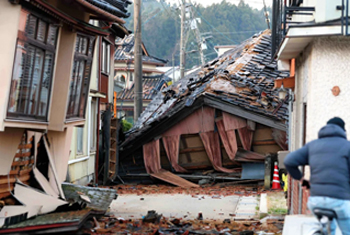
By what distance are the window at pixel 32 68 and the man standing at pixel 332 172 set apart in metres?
4.81

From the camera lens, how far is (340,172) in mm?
5484

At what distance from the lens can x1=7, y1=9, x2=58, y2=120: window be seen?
27.1ft

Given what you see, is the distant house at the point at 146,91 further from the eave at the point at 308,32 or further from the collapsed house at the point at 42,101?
the eave at the point at 308,32

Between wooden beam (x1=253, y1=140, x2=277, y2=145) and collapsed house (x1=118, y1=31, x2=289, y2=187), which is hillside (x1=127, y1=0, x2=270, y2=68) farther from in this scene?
wooden beam (x1=253, y1=140, x2=277, y2=145)

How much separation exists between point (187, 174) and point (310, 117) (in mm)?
12634

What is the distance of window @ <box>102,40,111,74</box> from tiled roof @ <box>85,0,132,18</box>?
8514 mm

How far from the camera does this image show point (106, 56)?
2097 cm

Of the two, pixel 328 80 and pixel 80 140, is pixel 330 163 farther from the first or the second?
pixel 80 140

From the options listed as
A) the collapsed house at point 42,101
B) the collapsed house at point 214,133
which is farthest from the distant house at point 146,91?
the collapsed house at point 42,101

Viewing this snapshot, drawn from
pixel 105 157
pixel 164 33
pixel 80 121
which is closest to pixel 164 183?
pixel 105 157

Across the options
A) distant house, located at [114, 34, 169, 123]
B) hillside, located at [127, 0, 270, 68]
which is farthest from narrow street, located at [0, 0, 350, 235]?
hillside, located at [127, 0, 270, 68]

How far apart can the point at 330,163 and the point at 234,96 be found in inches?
554

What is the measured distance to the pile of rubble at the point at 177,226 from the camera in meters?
9.80

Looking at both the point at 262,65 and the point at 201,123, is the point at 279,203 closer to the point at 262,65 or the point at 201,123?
the point at 201,123
